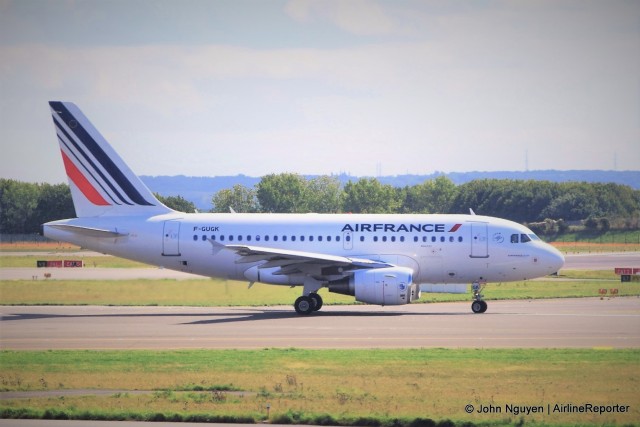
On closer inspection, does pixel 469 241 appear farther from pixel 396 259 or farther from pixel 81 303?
pixel 81 303

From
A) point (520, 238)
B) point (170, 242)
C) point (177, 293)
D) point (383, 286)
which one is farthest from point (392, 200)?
point (383, 286)

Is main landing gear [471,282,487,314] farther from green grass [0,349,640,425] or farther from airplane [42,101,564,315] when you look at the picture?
green grass [0,349,640,425]

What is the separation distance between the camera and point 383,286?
126 feet

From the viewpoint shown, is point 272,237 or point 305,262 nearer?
→ point 305,262

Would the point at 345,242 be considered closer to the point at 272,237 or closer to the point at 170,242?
the point at 272,237

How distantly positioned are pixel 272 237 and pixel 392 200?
89.9 m

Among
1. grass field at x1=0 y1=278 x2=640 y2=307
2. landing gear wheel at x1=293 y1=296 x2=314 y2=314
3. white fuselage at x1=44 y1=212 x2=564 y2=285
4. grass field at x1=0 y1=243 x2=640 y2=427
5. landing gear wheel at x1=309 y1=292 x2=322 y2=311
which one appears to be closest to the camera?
grass field at x1=0 y1=243 x2=640 y2=427

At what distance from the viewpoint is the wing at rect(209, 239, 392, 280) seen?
127ft

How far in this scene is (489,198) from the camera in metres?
142

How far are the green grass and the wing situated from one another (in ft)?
35.8

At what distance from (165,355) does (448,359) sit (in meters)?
8.11

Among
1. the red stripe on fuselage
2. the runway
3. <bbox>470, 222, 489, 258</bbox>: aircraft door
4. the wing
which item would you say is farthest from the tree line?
<bbox>470, 222, 489, 258</bbox>: aircraft door

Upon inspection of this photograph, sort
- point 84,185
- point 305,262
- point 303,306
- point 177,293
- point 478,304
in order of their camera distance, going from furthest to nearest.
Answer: point 177,293 → point 84,185 → point 478,304 → point 303,306 → point 305,262

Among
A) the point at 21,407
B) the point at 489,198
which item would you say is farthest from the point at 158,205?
the point at 489,198
